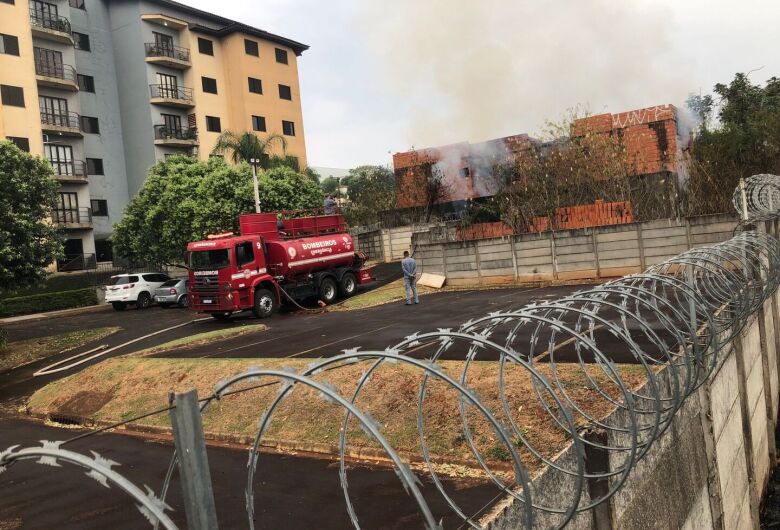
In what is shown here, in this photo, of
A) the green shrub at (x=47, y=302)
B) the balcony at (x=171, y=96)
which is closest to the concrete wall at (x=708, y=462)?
the green shrub at (x=47, y=302)

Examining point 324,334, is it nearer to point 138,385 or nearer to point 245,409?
point 138,385

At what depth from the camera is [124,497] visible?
6.55 meters

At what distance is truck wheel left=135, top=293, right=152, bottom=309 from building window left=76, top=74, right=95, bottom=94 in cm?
2042

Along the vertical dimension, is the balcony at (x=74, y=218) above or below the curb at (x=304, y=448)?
above

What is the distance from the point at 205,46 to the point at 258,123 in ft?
22.4

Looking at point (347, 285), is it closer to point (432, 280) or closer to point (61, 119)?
point (432, 280)

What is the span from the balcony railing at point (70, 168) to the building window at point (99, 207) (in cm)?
237

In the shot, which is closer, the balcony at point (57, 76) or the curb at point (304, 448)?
the curb at point (304, 448)

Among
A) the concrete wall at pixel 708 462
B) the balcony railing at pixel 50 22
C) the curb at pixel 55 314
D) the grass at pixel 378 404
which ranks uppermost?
the balcony railing at pixel 50 22

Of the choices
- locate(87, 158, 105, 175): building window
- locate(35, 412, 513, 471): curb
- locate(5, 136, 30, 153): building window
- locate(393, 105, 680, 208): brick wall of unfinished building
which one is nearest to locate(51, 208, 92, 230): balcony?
locate(87, 158, 105, 175): building window

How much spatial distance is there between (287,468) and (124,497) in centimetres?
174

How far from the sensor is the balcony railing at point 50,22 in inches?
1491

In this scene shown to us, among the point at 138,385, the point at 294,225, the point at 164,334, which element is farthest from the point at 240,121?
the point at 138,385

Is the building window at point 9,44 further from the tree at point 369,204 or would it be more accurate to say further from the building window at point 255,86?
the tree at point 369,204
